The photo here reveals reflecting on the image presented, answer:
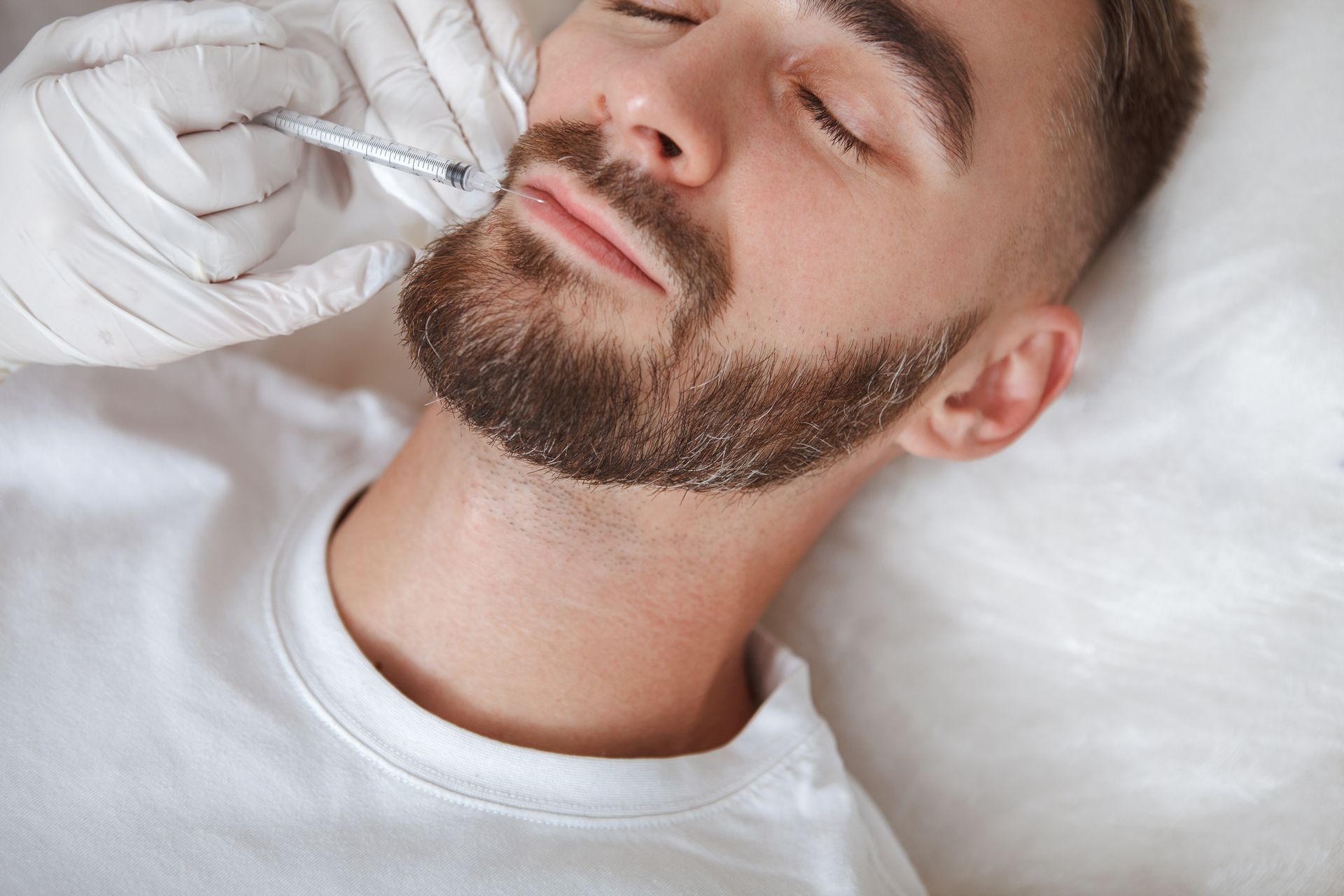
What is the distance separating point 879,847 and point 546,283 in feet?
3.32

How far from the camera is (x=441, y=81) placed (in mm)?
1473

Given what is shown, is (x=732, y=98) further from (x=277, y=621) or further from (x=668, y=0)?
(x=277, y=621)

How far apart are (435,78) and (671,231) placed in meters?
0.61

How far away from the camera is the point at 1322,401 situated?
1.48 meters

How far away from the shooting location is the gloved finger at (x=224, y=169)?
126 cm

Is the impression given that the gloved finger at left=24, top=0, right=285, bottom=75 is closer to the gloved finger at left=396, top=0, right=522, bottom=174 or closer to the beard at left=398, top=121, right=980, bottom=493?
the gloved finger at left=396, top=0, right=522, bottom=174

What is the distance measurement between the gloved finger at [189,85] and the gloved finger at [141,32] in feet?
0.16

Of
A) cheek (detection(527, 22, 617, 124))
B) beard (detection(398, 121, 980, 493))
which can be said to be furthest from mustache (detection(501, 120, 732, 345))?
cheek (detection(527, 22, 617, 124))

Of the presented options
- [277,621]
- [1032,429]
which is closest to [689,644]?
[277,621]

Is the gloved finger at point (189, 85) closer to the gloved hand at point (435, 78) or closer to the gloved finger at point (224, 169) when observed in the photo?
the gloved finger at point (224, 169)

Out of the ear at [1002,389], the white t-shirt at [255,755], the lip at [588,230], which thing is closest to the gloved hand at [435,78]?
the lip at [588,230]

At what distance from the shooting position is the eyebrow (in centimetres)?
117

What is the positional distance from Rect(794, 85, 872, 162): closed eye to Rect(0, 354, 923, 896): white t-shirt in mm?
842

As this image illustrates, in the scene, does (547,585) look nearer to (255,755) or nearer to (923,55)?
(255,755)
